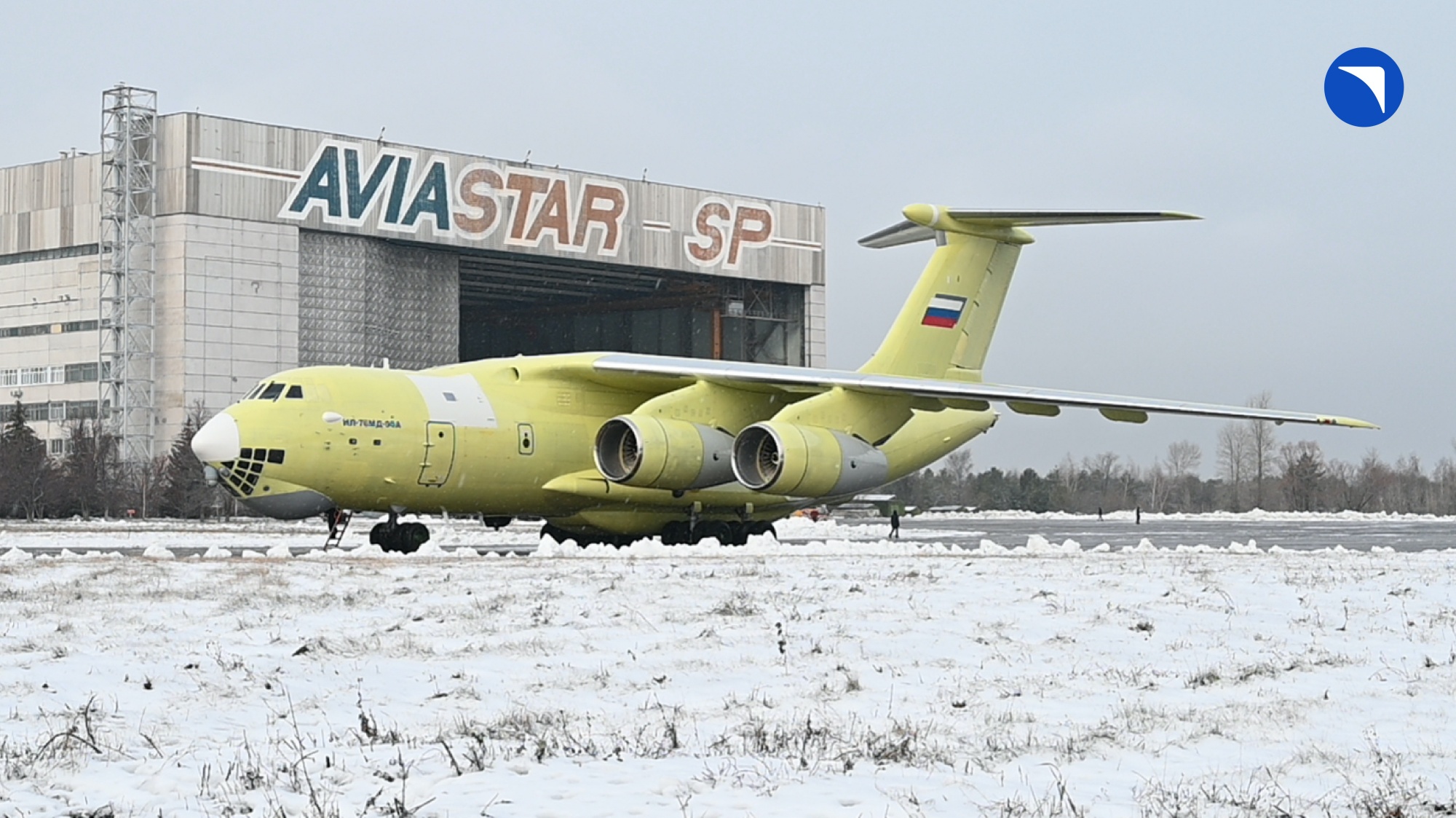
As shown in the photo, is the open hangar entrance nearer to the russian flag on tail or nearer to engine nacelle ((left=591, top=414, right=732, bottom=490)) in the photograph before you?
the russian flag on tail

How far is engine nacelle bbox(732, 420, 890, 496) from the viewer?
21.6m

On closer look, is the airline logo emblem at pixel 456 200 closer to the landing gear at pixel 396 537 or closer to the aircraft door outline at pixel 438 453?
the landing gear at pixel 396 537

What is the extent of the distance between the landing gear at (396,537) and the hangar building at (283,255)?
35.2 meters

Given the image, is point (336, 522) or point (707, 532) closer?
point (336, 522)

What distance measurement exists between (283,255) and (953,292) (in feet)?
114

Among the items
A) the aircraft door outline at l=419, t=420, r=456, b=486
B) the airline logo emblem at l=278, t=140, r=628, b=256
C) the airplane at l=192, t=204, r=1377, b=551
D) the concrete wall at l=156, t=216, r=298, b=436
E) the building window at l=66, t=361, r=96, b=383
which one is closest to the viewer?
the airplane at l=192, t=204, r=1377, b=551

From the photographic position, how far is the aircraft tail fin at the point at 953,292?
83.1 ft

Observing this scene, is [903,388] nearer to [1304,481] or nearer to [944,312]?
[944,312]

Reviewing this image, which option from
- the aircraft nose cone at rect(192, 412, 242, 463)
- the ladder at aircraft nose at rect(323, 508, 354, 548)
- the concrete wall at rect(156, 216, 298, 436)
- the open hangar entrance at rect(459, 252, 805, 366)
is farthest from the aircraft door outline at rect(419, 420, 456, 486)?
the open hangar entrance at rect(459, 252, 805, 366)

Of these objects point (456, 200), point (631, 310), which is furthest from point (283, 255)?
point (631, 310)

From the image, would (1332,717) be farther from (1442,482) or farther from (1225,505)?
(1442,482)

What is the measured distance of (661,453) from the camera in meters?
21.3

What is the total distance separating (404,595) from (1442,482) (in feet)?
313

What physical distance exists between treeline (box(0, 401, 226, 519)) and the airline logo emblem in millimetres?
8511
